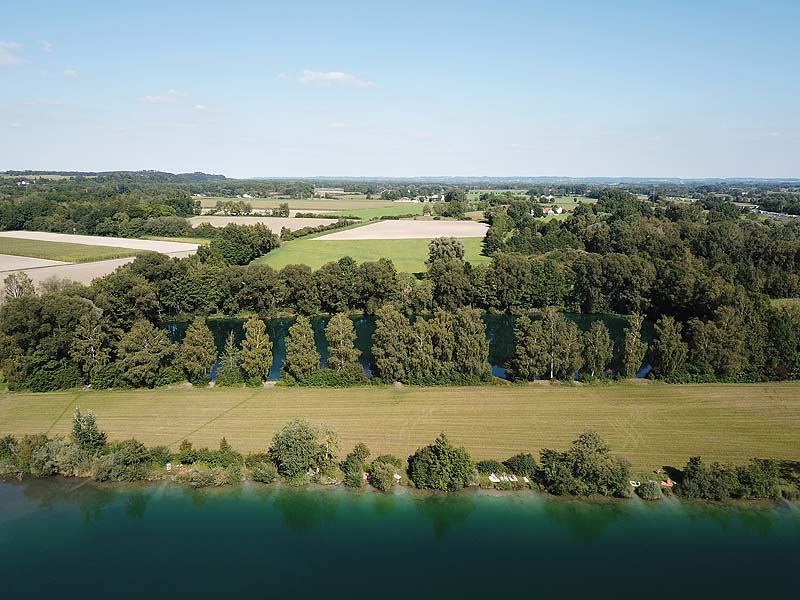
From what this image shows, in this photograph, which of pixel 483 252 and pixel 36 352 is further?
pixel 483 252

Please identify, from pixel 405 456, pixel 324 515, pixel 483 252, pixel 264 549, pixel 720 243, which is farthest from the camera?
pixel 483 252

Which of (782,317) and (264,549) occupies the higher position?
(782,317)

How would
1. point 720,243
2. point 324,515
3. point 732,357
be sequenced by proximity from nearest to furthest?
point 324,515, point 732,357, point 720,243

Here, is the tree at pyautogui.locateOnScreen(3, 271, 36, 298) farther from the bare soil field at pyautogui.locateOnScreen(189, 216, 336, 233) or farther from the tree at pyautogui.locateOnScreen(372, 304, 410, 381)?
→ the bare soil field at pyautogui.locateOnScreen(189, 216, 336, 233)

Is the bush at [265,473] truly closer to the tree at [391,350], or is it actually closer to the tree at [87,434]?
the tree at [87,434]

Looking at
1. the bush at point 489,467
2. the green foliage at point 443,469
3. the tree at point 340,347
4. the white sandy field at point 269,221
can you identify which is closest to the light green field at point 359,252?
the white sandy field at point 269,221

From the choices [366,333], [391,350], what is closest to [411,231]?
[366,333]

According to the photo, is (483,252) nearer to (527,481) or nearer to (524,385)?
(524,385)

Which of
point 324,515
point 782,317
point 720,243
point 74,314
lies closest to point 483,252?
point 720,243
